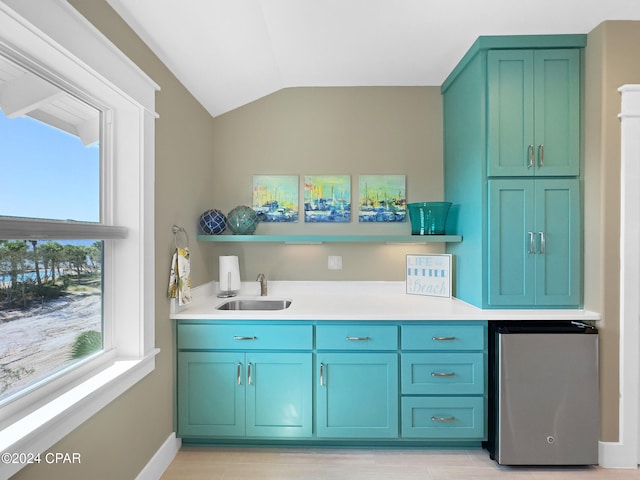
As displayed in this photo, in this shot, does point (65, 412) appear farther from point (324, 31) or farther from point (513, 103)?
point (513, 103)

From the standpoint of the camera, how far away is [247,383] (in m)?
2.16

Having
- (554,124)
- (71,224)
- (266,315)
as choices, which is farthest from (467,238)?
(71,224)

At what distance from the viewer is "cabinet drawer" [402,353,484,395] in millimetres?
2137

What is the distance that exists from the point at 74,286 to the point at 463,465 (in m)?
2.22

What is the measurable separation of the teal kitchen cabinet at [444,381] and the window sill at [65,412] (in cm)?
148

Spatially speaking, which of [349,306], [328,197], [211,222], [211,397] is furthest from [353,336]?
[211,222]

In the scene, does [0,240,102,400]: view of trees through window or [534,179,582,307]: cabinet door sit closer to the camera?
[0,240,102,400]: view of trees through window

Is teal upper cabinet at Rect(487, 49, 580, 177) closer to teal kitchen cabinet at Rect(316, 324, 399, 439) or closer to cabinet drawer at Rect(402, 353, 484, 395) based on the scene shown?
cabinet drawer at Rect(402, 353, 484, 395)

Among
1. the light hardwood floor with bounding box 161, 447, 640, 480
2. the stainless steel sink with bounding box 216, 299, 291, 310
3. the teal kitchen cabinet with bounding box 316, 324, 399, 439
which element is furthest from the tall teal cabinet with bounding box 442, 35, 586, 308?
the stainless steel sink with bounding box 216, 299, 291, 310

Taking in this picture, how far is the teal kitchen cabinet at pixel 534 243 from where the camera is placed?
216cm

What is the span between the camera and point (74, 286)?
1500 millimetres

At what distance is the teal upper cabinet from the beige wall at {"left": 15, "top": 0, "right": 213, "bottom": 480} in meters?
1.89

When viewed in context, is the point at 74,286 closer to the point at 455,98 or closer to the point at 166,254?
the point at 166,254

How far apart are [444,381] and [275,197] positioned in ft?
5.75
